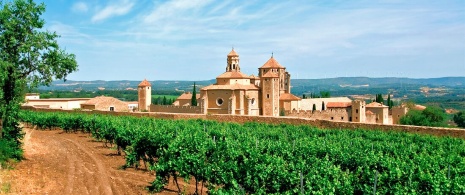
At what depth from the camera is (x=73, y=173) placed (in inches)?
554

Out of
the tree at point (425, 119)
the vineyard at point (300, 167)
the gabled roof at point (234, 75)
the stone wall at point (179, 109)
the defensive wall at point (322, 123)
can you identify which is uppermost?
the gabled roof at point (234, 75)

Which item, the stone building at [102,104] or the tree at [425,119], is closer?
the stone building at [102,104]

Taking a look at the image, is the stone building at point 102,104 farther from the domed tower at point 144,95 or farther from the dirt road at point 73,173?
the dirt road at point 73,173

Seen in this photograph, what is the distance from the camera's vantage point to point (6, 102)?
15.2m

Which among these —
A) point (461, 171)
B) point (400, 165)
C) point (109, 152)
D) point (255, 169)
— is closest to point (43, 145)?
point (109, 152)

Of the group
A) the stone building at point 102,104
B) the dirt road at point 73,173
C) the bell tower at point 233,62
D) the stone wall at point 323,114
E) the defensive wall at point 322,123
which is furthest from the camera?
the bell tower at point 233,62

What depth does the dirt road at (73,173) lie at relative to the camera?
39.5ft

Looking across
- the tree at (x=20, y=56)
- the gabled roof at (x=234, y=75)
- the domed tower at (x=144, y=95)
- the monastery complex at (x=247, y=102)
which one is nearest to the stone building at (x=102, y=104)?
the monastery complex at (x=247, y=102)

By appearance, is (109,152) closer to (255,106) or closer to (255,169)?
(255,169)

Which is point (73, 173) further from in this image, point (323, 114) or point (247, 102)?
point (323, 114)

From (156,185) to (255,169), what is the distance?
3.10 metres

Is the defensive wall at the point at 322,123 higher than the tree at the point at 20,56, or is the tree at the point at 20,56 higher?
the tree at the point at 20,56

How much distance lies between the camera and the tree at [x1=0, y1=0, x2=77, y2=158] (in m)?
14.6

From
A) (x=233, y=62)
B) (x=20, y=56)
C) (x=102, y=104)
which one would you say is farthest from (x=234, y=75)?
(x=20, y=56)
